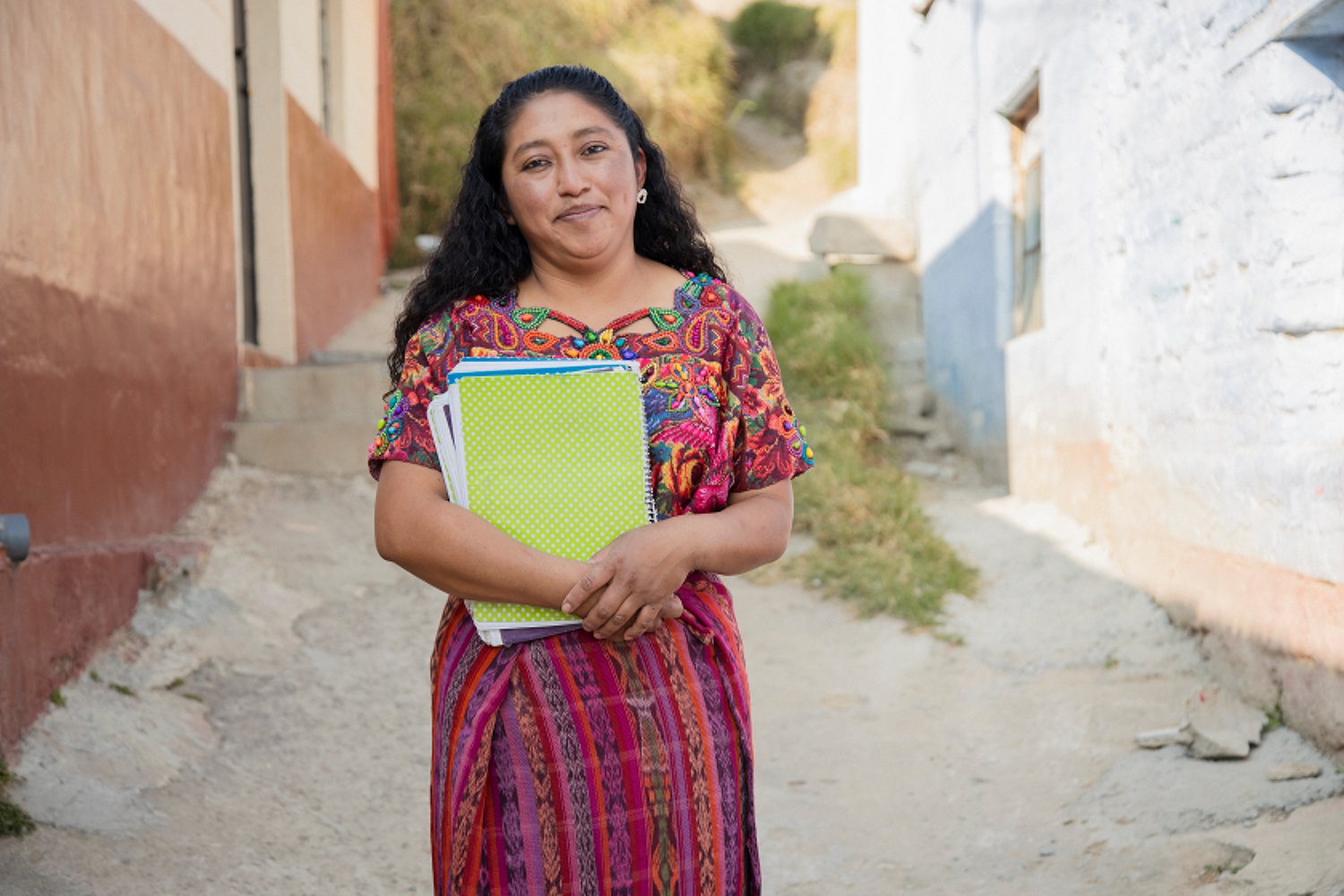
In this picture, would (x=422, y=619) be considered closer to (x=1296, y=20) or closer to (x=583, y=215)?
(x=583, y=215)

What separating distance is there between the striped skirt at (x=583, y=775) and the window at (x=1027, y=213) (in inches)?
211

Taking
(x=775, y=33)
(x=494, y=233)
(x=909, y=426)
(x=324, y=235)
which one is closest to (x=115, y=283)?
(x=494, y=233)

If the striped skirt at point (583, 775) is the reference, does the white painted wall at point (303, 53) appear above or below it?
above

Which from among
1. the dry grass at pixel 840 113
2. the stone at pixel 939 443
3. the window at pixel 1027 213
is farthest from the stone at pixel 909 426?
the dry grass at pixel 840 113

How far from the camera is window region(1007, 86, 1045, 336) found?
6570 mm

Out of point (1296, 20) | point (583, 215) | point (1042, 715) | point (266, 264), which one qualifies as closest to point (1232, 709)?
point (1042, 715)

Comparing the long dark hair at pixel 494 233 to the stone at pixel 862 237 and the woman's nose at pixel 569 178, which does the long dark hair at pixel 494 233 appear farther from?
the stone at pixel 862 237

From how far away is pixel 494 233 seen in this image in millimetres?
1696

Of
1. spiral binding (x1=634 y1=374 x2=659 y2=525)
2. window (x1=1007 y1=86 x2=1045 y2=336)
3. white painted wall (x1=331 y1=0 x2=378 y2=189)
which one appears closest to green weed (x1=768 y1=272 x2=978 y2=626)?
window (x1=1007 y1=86 x2=1045 y2=336)

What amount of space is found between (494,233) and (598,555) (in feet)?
1.78

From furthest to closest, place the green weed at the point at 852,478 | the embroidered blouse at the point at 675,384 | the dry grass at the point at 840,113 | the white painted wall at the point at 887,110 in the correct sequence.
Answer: the dry grass at the point at 840,113 < the white painted wall at the point at 887,110 < the green weed at the point at 852,478 < the embroidered blouse at the point at 675,384

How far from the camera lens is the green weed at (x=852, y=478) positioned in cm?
510

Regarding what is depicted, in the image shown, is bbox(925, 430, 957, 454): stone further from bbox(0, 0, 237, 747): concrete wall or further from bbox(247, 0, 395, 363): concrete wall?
bbox(0, 0, 237, 747): concrete wall

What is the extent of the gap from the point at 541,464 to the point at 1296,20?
2.69 metres
